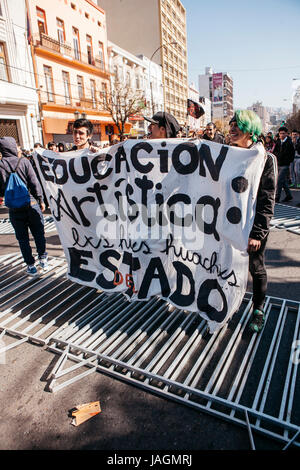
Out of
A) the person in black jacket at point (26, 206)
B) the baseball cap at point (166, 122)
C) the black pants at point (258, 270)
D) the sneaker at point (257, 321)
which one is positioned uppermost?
the baseball cap at point (166, 122)

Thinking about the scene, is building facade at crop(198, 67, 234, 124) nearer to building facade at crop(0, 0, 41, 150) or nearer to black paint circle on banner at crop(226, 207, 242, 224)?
building facade at crop(0, 0, 41, 150)

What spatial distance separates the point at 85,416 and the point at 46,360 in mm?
Answer: 834

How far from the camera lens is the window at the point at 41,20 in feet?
75.9

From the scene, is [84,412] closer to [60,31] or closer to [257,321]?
[257,321]

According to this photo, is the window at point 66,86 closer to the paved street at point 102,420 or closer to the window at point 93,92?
the window at point 93,92

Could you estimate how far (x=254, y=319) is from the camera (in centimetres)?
304

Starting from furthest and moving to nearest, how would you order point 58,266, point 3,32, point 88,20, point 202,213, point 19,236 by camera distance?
point 88,20
point 3,32
point 58,266
point 19,236
point 202,213

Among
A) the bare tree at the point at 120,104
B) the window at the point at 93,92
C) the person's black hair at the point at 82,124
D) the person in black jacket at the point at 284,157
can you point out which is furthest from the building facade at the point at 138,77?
the person's black hair at the point at 82,124

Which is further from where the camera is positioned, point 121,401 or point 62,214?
point 62,214

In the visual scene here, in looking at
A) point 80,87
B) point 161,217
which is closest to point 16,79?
point 80,87

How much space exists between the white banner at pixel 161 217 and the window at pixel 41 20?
1014 inches

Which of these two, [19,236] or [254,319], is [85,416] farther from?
[19,236]
